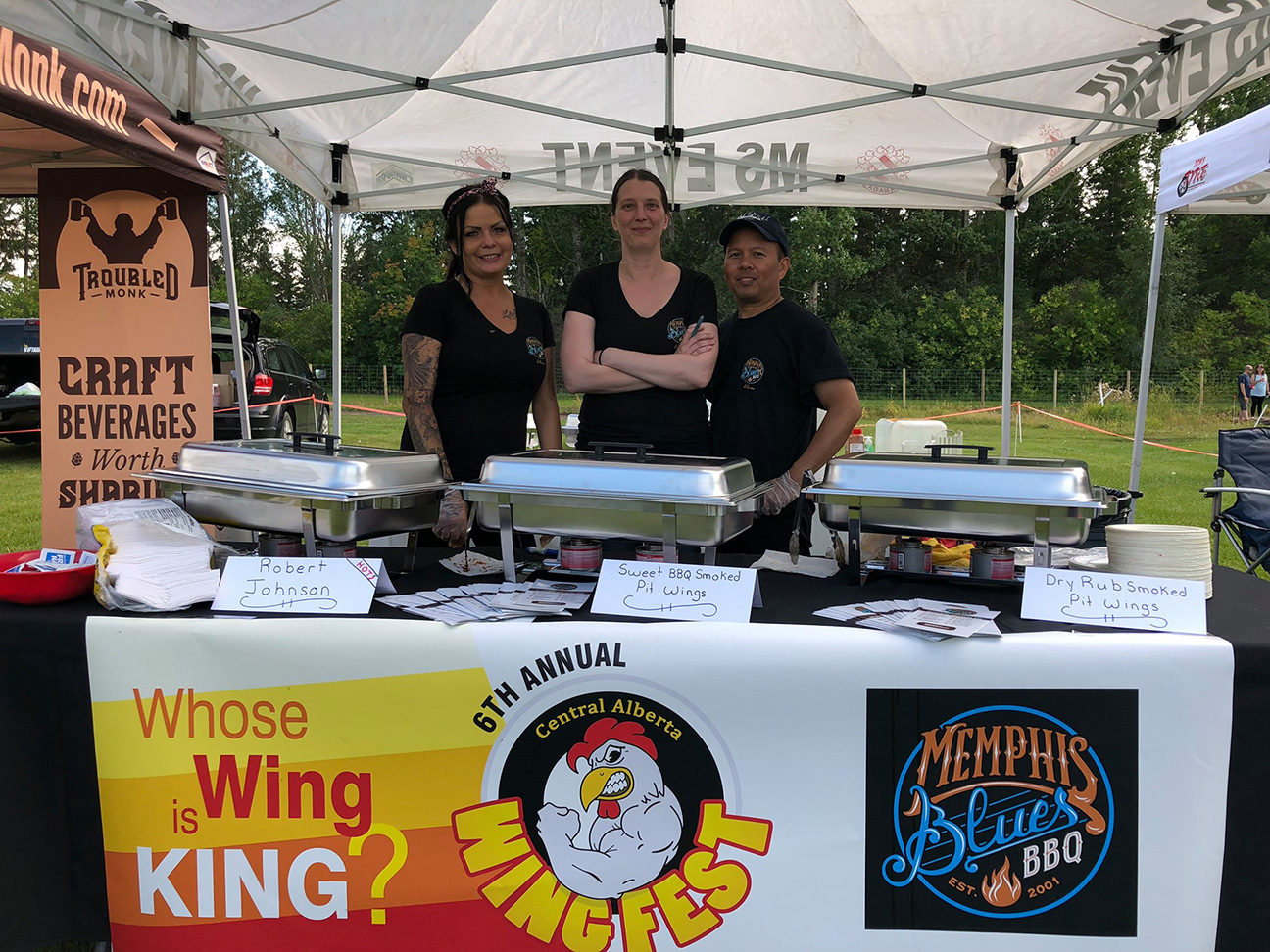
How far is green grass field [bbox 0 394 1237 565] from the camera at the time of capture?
6707mm

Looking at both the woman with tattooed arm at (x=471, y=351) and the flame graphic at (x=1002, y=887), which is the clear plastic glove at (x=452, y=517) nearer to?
the woman with tattooed arm at (x=471, y=351)

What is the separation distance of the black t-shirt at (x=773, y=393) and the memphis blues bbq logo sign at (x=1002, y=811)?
0.93 metres

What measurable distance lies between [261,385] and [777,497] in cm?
667

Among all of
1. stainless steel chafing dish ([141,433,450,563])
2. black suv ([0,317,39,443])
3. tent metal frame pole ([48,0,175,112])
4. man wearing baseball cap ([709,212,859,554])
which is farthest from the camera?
black suv ([0,317,39,443])

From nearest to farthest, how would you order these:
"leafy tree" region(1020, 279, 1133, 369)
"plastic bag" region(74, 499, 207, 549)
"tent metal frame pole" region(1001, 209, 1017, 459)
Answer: "plastic bag" region(74, 499, 207, 549) < "tent metal frame pole" region(1001, 209, 1017, 459) < "leafy tree" region(1020, 279, 1133, 369)

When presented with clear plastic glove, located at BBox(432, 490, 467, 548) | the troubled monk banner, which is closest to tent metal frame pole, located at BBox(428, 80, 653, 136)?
the troubled monk banner

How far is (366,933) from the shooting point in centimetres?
137

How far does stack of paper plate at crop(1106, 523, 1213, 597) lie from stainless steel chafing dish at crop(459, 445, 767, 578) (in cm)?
66

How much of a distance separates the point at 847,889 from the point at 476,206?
166 cm

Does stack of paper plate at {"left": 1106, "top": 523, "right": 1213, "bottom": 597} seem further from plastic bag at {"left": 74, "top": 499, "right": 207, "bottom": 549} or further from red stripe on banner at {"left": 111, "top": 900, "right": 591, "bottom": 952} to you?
plastic bag at {"left": 74, "top": 499, "right": 207, "bottom": 549}

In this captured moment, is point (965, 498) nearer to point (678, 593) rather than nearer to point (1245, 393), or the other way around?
point (678, 593)

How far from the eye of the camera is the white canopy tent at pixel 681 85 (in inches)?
111

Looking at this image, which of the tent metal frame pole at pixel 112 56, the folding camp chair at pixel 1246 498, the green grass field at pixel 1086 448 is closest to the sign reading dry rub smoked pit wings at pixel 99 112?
the tent metal frame pole at pixel 112 56

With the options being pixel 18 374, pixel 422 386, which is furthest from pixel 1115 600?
pixel 18 374
